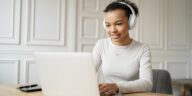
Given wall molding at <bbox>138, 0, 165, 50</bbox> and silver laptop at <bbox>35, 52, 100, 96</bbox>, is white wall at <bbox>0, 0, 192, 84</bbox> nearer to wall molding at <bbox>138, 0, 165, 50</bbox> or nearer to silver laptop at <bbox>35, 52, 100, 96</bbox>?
wall molding at <bbox>138, 0, 165, 50</bbox>

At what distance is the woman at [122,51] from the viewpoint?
1783 mm

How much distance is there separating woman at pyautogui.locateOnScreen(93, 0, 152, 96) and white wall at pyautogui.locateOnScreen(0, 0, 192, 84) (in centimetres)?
156

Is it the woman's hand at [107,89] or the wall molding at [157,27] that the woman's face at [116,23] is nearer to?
the woman's hand at [107,89]

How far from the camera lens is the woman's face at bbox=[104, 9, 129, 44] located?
1774mm

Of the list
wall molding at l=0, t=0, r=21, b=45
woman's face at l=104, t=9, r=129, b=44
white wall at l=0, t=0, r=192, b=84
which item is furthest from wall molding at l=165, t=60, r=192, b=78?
woman's face at l=104, t=9, r=129, b=44

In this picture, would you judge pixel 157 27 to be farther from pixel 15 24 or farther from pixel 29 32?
pixel 15 24

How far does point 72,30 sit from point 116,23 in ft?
5.91

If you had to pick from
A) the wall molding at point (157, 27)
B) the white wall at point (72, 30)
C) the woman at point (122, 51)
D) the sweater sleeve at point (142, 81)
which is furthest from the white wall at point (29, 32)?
the sweater sleeve at point (142, 81)

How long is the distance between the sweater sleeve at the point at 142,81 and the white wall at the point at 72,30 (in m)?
1.79

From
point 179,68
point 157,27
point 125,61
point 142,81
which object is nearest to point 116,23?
point 125,61

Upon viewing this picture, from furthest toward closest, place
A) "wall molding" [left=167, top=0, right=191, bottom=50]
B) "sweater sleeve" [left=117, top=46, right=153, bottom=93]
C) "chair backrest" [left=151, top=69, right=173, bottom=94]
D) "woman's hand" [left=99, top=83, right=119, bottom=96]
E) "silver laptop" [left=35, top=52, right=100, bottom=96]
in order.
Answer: "wall molding" [left=167, top=0, right=191, bottom=50] < "chair backrest" [left=151, top=69, right=173, bottom=94] < "sweater sleeve" [left=117, top=46, right=153, bottom=93] < "woman's hand" [left=99, top=83, right=119, bottom=96] < "silver laptop" [left=35, top=52, right=100, bottom=96]

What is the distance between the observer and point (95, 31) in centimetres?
367

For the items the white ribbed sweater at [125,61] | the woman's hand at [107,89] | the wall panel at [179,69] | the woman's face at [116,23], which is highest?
the woman's face at [116,23]

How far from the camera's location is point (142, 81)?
62.7 inches
